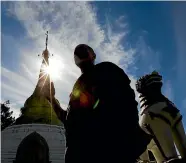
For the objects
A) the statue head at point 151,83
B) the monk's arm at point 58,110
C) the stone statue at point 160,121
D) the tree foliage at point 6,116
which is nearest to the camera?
the monk's arm at point 58,110

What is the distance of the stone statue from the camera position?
3.29 metres

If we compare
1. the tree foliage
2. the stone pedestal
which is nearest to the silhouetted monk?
the stone pedestal

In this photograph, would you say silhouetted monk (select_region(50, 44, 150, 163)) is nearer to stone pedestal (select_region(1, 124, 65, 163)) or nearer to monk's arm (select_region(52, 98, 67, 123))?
monk's arm (select_region(52, 98, 67, 123))

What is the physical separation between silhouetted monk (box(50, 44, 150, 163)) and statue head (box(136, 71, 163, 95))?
1.79 metres

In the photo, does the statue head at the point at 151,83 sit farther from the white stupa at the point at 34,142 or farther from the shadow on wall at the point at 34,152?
the shadow on wall at the point at 34,152

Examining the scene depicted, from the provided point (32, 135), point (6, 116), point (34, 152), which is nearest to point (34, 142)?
point (32, 135)

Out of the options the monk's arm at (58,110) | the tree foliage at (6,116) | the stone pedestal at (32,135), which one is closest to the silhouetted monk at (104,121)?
the monk's arm at (58,110)

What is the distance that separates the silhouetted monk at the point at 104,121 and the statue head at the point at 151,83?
1.79 metres

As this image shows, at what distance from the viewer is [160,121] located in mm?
3432

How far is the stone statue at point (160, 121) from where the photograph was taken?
3287 millimetres

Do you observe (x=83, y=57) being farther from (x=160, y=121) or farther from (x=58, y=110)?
(x=160, y=121)

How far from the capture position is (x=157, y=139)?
340cm

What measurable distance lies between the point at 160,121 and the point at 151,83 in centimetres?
60

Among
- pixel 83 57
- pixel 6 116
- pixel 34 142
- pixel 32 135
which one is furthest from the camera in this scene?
pixel 6 116
